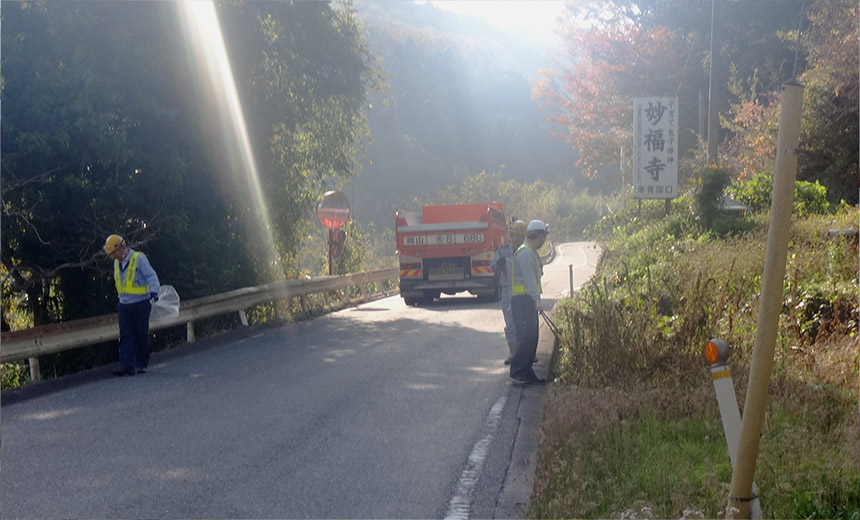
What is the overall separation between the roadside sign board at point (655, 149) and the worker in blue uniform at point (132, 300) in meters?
10.7

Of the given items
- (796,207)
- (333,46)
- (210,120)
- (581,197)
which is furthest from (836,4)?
(581,197)

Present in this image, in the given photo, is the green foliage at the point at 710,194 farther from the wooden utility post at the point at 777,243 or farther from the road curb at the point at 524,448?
the wooden utility post at the point at 777,243

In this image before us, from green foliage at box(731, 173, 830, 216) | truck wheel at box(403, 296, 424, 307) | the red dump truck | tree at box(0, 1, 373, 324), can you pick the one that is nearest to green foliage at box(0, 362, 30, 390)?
tree at box(0, 1, 373, 324)

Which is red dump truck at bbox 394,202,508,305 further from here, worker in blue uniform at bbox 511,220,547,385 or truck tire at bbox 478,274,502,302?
worker in blue uniform at bbox 511,220,547,385

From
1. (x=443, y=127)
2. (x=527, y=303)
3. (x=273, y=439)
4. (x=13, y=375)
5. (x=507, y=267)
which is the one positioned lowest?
(x=13, y=375)

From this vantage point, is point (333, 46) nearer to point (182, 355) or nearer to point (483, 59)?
point (182, 355)

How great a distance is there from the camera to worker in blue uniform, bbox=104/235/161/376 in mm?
11383

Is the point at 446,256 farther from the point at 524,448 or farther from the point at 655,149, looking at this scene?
the point at 524,448

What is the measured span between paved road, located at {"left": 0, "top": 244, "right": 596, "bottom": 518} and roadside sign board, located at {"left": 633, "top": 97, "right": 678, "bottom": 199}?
7580 mm

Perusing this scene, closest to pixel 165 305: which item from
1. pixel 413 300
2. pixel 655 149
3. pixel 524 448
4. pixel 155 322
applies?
pixel 155 322

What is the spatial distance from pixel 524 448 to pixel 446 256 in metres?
15.3

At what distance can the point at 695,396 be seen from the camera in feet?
24.0

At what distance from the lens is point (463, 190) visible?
72.2 meters

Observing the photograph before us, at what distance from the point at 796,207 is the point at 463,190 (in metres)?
55.6
